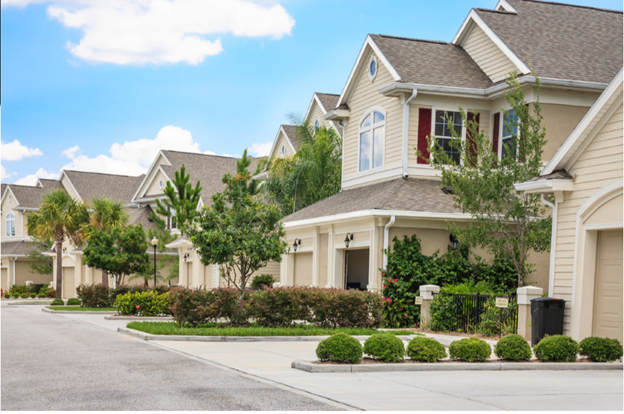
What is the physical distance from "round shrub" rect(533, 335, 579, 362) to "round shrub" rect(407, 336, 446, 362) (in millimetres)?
1859

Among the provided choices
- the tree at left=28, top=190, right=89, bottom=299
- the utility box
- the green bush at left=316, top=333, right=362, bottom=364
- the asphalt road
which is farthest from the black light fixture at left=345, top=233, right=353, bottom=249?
the tree at left=28, top=190, right=89, bottom=299

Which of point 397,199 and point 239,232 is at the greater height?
point 397,199

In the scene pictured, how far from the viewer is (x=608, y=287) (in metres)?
14.3

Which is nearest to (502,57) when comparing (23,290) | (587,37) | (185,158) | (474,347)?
(587,37)

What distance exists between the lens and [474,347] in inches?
482

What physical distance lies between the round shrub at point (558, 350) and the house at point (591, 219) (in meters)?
2.02

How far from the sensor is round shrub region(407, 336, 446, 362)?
39.4ft

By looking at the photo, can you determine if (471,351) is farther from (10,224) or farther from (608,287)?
(10,224)

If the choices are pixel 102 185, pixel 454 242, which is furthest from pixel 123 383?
pixel 102 185

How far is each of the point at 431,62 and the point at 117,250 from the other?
17903mm

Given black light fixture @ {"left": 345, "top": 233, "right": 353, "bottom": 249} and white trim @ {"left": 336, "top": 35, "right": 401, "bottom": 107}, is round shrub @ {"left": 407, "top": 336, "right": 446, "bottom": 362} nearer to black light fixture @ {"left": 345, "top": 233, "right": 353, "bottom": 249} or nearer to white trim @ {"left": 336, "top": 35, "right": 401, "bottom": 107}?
black light fixture @ {"left": 345, "top": 233, "right": 353, "bottom": 249}

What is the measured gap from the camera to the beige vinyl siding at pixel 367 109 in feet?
76.6

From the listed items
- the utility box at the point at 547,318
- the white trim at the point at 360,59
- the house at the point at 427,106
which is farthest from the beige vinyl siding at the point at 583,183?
the white trim at the point at 360,59

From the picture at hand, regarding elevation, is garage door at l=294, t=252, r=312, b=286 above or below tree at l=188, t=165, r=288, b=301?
above
